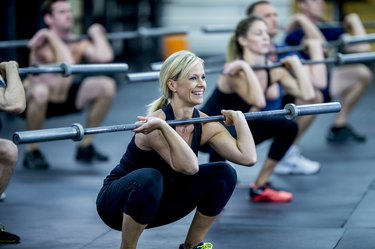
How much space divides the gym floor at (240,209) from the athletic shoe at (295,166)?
0.09 metres

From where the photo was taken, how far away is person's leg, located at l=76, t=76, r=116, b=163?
340 inches

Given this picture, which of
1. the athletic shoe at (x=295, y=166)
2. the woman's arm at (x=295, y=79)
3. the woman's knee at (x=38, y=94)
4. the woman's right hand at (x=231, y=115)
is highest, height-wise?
the woman's right hand at (x=231, y=115)

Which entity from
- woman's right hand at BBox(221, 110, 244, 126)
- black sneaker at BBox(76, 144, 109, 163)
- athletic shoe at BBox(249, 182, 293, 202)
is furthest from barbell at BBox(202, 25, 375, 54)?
woman's right hand at BBox(221, 110, 244, 126)

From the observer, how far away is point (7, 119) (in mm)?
10625

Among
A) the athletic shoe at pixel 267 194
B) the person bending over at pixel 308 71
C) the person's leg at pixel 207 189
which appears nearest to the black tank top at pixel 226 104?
the athletic shoe at pixel 267 194

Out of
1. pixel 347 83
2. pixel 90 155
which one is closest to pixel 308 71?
pixel 347 83

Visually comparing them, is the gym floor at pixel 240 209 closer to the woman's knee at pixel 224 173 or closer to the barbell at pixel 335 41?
the woman's knee at pixel 224 173

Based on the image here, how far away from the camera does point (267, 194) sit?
22.5 ft

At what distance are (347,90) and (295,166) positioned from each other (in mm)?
1702

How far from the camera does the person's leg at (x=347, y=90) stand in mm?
9336

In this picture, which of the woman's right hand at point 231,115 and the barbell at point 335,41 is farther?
the barbell at point 335,41

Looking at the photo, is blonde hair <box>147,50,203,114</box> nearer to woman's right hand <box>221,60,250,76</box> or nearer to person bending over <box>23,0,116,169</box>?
woman's right hand <box>221,60,250,76</box>

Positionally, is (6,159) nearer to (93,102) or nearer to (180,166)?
(180,166)

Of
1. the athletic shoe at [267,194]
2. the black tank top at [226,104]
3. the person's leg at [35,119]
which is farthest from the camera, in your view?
the person's leg at [35,119]
